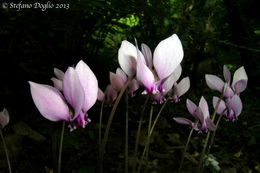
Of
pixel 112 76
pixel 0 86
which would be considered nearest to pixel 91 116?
pixel 0 86

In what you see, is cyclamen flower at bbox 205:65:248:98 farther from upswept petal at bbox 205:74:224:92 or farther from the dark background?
the dark background

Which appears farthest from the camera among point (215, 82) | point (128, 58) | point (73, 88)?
point (215, 82)

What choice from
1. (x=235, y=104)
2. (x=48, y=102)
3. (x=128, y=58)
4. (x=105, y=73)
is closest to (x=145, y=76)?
(x=128, y=58)

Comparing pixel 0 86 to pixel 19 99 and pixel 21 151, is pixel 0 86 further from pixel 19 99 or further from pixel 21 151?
pixel 21 151

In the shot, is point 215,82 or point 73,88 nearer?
point 73,88

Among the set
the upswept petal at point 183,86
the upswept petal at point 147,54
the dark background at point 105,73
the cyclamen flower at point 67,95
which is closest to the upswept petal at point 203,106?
the upswept petal at point 183,86

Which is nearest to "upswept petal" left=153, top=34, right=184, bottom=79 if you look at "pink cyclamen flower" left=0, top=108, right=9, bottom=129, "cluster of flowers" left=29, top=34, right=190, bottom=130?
"cluster of flowers" left=29, top=34, right=190, bottom=130

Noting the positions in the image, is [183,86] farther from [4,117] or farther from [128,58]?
[4,117]

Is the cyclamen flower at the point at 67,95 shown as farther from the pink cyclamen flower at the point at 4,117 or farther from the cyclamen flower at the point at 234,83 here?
the cyclamen flower at the point at 234,83
